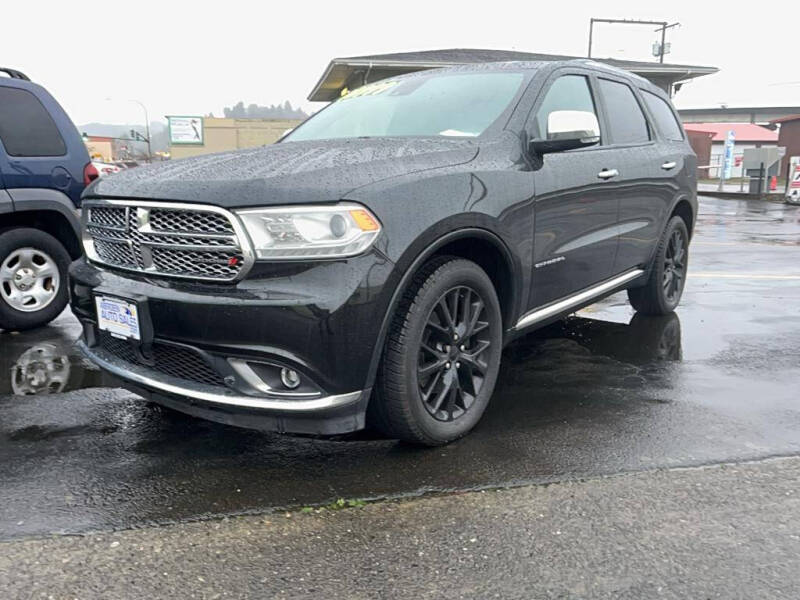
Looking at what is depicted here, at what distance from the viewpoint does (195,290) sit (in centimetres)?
262

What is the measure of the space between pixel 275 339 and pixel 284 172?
66cm

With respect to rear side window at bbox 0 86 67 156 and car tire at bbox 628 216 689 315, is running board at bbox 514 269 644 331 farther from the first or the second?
rear side window at bbox 0 86 67 156

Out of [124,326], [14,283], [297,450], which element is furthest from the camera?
[14,283]

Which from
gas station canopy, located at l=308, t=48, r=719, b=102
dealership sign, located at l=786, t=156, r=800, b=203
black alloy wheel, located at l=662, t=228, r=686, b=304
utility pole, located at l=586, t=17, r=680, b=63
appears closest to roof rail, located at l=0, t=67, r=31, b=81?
black alloy wheel, located at l=662, t=228, r=686, b=304

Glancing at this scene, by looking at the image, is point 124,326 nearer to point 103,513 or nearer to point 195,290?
point 195,290

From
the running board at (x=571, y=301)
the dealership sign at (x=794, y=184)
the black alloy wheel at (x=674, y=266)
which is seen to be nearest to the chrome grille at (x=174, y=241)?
the running board at (x=571, y=301)

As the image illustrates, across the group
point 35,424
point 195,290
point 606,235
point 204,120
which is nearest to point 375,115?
point 606,235

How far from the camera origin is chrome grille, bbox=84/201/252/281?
8.39 feet

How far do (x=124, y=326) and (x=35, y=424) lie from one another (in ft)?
Result: 3.45

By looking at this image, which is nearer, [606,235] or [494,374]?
[494,374]

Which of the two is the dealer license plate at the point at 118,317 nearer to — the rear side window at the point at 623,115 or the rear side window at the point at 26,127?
the rear side window at the point at 26,127

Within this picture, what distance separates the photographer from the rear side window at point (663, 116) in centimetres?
525

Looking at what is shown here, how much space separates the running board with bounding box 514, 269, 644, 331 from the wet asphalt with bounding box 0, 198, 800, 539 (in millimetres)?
468

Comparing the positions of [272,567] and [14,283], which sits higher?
[14,283]
